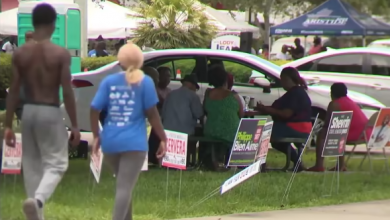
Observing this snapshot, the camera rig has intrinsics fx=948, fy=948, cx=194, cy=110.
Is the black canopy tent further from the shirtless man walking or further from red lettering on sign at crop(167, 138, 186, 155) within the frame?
the shirtless man walking

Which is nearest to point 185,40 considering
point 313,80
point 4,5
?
point 4,5

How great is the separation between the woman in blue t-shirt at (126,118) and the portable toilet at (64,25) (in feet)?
25.8

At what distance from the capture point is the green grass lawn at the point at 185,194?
368 inches

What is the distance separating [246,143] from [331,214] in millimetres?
1163

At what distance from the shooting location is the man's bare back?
24.0ft

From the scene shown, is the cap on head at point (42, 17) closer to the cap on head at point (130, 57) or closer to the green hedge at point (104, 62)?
the cap on head at point (130, 57)

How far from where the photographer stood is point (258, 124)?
10.2m

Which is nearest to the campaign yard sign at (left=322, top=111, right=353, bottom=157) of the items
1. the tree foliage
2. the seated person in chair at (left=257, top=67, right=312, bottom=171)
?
the seated person in chair at (left=257, top=67, right=312, bottom=171)

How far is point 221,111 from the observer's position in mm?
12281

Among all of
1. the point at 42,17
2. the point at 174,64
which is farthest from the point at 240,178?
the point at 174,64

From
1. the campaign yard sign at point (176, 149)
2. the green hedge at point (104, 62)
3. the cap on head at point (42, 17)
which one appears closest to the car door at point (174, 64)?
the green hedge at point (104, 62)

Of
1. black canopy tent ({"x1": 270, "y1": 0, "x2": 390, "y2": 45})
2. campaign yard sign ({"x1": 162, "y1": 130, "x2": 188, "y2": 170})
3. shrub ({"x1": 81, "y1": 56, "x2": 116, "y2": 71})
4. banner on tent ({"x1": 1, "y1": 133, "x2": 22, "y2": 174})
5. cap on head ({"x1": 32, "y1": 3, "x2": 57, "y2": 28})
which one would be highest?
cap on head ({"x1": 32, "y1": 3, "x2": 57, "y2": 28})

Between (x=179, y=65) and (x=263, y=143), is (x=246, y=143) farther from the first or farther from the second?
(x=179, y=65)

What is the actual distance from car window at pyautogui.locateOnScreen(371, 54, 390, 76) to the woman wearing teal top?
22.9ft
